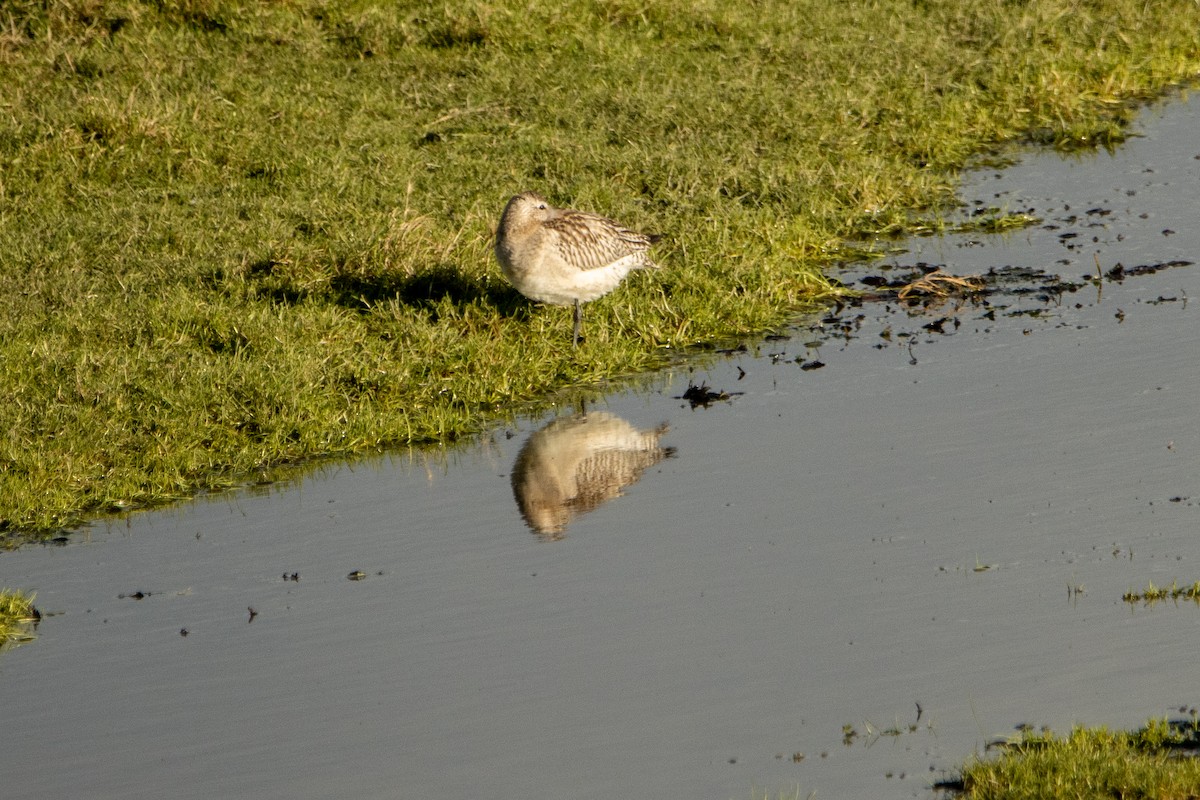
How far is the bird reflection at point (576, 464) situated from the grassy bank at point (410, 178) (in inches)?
26.5

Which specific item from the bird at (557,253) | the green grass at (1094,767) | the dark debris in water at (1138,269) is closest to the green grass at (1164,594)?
the green grass at (1094,767)

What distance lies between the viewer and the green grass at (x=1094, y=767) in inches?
233

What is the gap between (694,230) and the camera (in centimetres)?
1373

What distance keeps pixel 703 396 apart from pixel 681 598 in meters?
3.29

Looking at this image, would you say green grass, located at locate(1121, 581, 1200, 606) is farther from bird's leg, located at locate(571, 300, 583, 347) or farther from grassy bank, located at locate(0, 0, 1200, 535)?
bird's leg, located at locate(571, 300, 583, 347)

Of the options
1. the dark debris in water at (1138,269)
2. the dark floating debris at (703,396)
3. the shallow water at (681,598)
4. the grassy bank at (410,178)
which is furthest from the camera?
the dark debris in water at (1138,269)

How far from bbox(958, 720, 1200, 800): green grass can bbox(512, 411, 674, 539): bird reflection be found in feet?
11.3

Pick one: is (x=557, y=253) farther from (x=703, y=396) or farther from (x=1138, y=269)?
(x=1138, y=269)

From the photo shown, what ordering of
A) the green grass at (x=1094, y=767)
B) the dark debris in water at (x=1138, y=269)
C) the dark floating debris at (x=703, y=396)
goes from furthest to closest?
1. the dark debris in water at (x=1138, y=269)
2. the dark floating debris at (x=703, y=396)
3. the green grass at (x=1094, y=767)

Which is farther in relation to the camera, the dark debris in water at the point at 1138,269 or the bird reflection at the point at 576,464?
the dark debris in water at the point at 1138,269

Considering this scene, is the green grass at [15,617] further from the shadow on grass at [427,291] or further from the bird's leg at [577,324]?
the bird's leg at [577,324]

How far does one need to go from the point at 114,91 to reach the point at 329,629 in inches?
390

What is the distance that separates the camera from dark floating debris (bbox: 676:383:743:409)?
11.2m

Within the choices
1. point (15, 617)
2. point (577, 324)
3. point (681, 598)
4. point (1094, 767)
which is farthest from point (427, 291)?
point (1094, 767)
